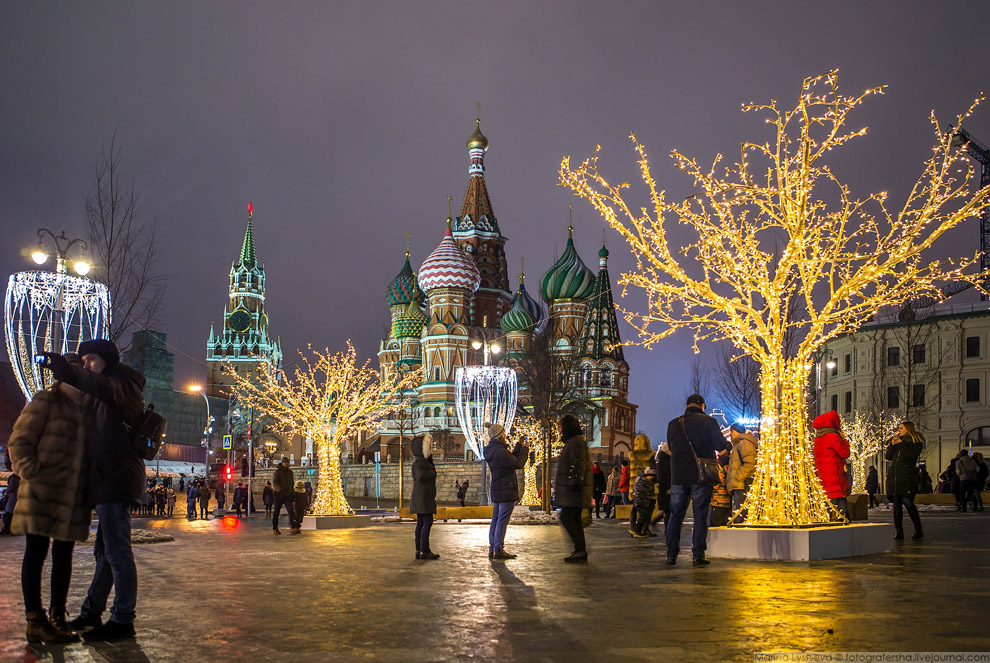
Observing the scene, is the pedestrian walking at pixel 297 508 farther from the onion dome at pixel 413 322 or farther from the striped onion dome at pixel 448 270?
the onion dome at pixel 413 322

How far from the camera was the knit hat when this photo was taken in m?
6.25

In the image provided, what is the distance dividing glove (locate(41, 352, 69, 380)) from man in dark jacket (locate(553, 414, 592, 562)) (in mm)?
5722

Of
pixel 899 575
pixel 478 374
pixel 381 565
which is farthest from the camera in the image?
pixel 478 374

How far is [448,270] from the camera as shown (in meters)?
90.9

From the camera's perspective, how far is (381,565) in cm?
1054

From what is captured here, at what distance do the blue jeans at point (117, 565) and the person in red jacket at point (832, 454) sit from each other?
893 cm

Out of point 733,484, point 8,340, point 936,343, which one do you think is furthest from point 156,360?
point 733,484

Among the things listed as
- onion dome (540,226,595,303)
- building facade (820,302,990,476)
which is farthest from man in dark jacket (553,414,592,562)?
onion dome (540,226,595,303)

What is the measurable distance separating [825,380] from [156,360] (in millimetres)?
79715

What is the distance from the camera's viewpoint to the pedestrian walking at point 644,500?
15140mm

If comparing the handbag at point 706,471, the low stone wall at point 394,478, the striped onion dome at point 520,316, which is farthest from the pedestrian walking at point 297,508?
the striped onion dome at point 520,316

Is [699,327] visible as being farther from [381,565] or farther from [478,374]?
[478,374]

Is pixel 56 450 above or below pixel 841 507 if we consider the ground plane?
above

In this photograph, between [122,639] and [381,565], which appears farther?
[381,565]
